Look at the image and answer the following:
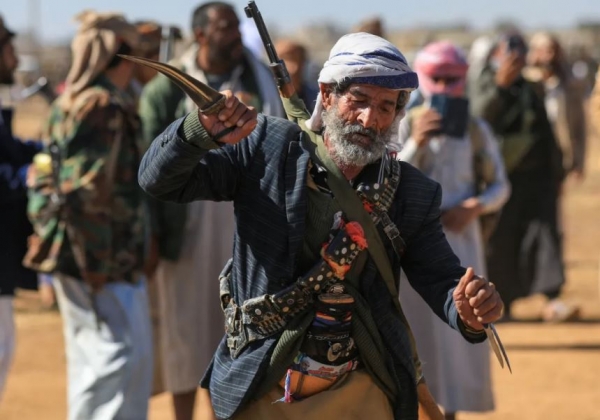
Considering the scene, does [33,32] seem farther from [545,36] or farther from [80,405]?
[80,405]

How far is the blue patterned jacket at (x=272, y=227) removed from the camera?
14.6ft

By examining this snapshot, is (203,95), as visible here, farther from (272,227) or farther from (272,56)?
(272,56)

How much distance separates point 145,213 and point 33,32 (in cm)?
7593

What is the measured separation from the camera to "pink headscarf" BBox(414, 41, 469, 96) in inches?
313

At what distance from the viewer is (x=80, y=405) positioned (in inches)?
281

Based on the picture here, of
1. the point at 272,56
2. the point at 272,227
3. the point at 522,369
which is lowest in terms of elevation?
the point at 522,369

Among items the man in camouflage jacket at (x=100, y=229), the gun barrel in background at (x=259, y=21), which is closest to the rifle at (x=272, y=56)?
the gun barrel in background at (x=259, y=21)

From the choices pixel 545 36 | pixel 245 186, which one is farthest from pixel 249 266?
pixel 545 36

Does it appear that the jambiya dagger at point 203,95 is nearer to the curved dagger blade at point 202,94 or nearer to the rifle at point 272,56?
the curved dagger blade at point 202,94

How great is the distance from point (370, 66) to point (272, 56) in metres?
0.47

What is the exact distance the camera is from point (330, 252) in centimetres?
449

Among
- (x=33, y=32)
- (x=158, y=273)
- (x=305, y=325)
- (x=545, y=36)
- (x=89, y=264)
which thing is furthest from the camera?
(x=33, y=32)

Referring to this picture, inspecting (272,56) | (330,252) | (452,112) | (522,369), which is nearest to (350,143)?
(330,252)

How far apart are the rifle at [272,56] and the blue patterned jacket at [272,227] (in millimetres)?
307
